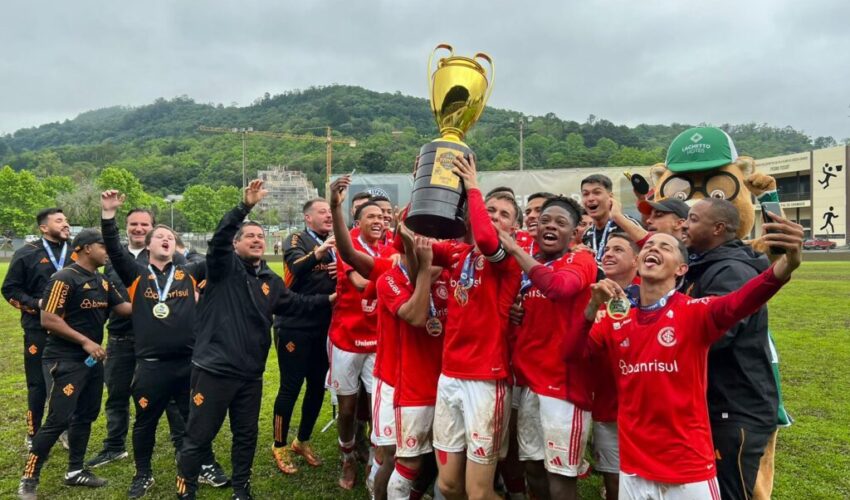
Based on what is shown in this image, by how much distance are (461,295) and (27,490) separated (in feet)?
13.9

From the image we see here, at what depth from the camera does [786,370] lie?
887 cm

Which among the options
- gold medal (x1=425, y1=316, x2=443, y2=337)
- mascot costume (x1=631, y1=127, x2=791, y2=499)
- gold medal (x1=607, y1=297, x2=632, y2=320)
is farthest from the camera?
mascot costume (x1=631, y1=127, x2=791, y2=499)

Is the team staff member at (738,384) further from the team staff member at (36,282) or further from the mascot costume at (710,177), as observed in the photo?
the team staff member at (36,282)

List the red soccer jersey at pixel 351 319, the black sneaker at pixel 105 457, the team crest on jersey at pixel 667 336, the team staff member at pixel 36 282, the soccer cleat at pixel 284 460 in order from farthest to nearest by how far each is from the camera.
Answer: the team staff member at pixel 36 282 < the black sneaker at pixel 105 457 < the soccer cleat at pixel 284 460 < the red soccer jersey at pixel 351 319 < the team crest on jersey at pixel 667 336

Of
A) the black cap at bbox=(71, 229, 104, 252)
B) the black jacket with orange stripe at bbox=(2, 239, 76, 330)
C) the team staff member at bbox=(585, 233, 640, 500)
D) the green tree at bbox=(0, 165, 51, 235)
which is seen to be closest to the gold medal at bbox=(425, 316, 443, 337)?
the team staff member at bbox=(585, 233, 640, 500)

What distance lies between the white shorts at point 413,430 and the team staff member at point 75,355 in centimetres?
305

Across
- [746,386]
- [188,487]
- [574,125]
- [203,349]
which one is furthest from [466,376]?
[574,125]

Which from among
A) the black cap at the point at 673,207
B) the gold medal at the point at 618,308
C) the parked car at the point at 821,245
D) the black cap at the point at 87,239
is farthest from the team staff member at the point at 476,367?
the parked car at the point at 821,245

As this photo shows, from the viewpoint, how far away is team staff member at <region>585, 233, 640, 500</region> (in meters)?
3.54

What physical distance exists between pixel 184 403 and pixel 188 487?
3.27 feet

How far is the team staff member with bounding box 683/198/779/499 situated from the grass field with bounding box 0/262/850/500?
2172mm

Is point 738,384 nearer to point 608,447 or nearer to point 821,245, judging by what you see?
point 608,447

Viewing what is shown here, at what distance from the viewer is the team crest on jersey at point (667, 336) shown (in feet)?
9.33

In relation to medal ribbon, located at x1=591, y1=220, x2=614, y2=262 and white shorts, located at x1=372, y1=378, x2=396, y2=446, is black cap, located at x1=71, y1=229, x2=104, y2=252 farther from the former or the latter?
medal ribbon, located at x1=591, y1=220, x2=614, y2=262
